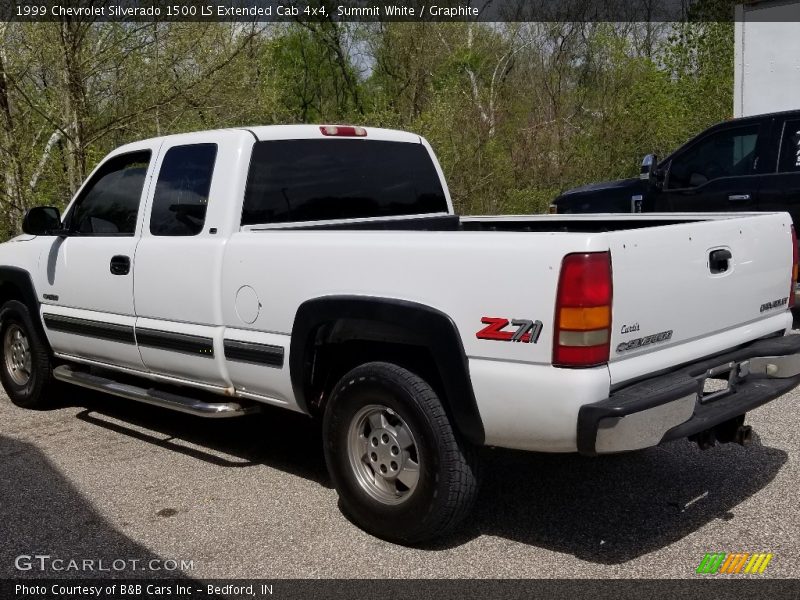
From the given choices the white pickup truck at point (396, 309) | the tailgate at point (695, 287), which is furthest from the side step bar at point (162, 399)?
the tailgate at point (695, 287)

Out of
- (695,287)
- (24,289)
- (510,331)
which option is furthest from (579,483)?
(24,289)

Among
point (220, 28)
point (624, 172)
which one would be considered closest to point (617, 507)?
point (220, 28)

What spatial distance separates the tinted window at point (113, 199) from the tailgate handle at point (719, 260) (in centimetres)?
331

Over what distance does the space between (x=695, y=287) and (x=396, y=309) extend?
1261mm

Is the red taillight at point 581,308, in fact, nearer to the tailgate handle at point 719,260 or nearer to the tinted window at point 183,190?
the tailgate handle at point 719,260

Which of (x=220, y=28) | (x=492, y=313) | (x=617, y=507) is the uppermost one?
(x=220, y=28)

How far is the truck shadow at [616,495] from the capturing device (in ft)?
12.9

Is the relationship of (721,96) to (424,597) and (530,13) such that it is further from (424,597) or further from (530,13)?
(424,597)

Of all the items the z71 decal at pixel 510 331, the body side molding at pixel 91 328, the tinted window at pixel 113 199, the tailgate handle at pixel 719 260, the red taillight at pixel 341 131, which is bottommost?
the body side molding at pixel 91 328

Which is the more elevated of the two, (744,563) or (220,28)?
(220,28)

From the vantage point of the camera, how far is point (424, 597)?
3414mm

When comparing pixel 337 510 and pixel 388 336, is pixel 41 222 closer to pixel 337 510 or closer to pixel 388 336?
pixel 337 510

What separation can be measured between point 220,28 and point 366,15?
14.9 metres

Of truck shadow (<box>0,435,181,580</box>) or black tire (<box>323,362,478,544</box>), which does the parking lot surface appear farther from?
black tire (<box>323,362,478,544</box>)
